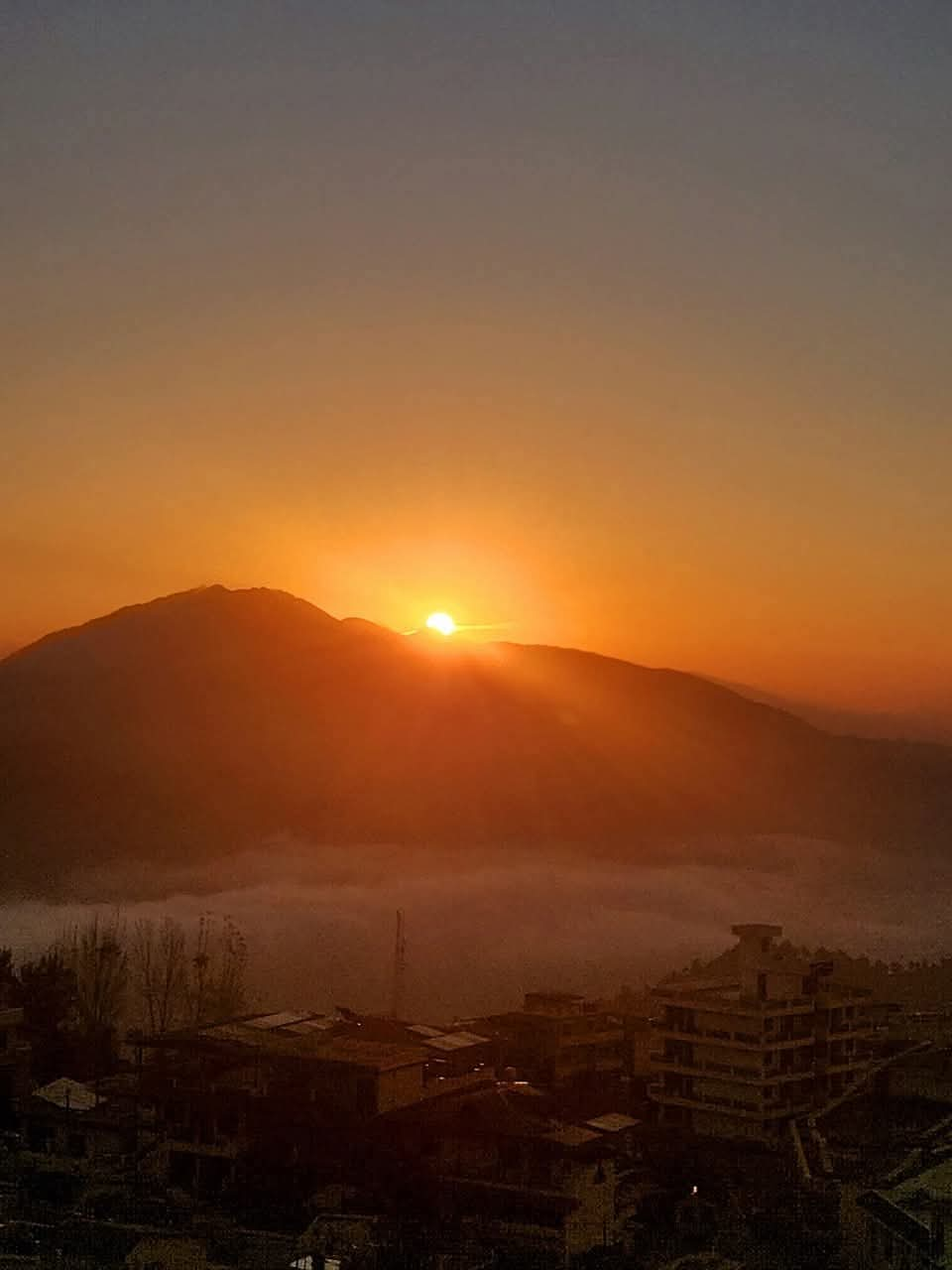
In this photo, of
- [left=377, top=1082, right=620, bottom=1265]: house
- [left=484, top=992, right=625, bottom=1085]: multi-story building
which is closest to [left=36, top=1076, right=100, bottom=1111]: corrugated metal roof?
[left=377, top=1082, right=620, bottom=1265]: house

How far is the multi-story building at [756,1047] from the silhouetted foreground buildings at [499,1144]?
3 cm

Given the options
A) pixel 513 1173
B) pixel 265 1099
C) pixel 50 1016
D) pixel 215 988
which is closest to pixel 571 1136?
pixel 513 1173

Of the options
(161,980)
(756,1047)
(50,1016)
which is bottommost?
(161,980)

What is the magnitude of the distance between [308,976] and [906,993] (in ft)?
56.7

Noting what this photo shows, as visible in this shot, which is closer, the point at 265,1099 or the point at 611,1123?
the point at 265,1099

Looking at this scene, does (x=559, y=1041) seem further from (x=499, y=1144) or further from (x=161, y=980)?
(x=161, y=980)

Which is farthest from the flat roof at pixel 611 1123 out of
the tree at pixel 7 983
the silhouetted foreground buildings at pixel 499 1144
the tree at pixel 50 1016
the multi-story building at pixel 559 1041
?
the tree at pixel 7 983

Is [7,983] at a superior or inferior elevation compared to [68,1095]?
superior

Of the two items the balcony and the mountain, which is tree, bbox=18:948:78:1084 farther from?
the mountain

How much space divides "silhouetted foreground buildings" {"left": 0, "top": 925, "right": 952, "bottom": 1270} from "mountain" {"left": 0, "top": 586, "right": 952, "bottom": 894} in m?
51.1

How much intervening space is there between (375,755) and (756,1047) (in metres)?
69.0

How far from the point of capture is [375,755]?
86.1m

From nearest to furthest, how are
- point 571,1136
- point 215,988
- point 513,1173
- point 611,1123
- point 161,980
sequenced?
point 513,1173 < point 571,1136 < point 611,1123 < point 215,988 < point 161,980

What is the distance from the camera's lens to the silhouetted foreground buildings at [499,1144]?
1178 centimetres
